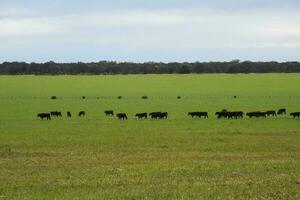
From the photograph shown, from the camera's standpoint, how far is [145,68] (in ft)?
568

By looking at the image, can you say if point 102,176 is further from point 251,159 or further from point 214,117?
point 214,117

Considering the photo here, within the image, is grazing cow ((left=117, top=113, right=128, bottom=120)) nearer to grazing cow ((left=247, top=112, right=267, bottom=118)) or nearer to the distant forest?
grazing cow ((left=247, top=112, right=267, bottom=118))

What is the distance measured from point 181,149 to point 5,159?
→ 19.7 ft

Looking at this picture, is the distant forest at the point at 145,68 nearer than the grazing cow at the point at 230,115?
No

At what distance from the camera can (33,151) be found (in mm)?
20859

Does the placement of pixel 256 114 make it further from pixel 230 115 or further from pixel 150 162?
pixel 150 162

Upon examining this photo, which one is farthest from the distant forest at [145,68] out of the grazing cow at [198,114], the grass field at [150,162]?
the grass field at [150,162]

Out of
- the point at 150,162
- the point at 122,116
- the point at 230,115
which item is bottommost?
the point at 122,116

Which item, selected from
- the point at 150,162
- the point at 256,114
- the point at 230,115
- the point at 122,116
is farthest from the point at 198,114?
the point at 150,162

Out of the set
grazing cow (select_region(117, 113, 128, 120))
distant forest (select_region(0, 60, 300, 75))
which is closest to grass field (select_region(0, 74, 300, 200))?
grazing cow (select_region(117, 113, 128, 120))

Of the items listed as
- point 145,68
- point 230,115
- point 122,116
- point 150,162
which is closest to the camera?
point 150,162

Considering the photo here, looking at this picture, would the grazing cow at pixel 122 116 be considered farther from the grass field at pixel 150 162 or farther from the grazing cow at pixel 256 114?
→ the grazing cow at pixel 256 114

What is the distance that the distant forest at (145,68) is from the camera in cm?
17000

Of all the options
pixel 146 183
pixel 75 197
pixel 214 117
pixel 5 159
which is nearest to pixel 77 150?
Answer: pixel 5 159
